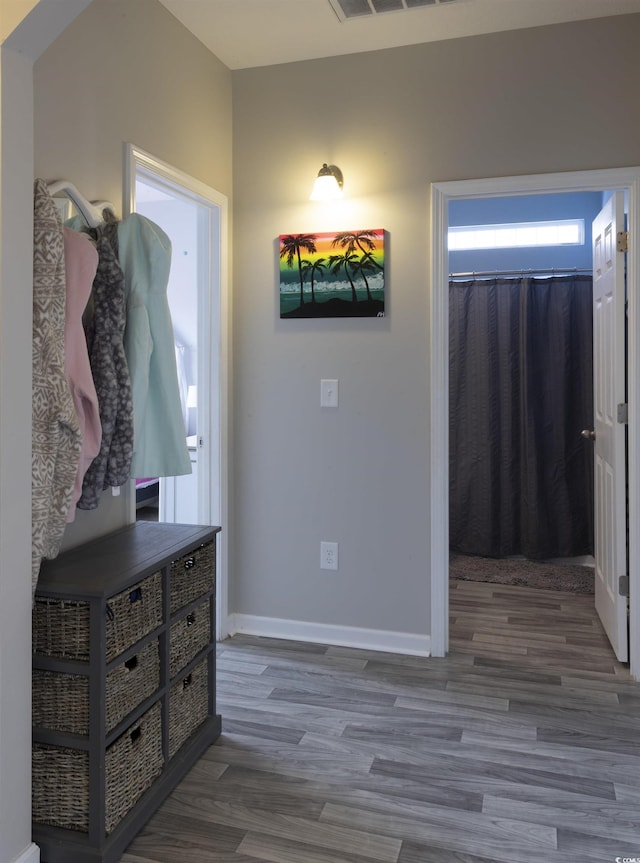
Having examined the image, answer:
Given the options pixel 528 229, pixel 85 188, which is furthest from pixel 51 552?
pixel 528 229

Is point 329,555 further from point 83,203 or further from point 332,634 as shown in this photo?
point 83,203

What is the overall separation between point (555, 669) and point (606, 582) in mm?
529

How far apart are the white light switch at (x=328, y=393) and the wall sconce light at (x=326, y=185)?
0.80 metres

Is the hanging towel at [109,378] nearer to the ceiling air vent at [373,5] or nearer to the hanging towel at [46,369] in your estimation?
the hanging towel at [46,369]

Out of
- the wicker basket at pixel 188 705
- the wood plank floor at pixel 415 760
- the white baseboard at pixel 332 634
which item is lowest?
the wood plank floor at pixel 415 760

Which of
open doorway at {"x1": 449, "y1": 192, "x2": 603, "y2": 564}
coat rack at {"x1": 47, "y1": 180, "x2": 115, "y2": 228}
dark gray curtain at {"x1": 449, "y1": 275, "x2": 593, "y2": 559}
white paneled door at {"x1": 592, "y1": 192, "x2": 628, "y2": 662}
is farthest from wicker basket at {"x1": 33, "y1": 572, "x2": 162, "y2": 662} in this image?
dark gray curtain at {"x1": 449, "y1": 275, "x2": 593, "y2": 559}

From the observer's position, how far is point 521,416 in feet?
15.1

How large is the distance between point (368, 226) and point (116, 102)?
117 cm

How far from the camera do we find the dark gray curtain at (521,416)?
452cm

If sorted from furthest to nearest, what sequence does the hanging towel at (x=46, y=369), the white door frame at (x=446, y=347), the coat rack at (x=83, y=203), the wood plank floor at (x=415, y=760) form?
the white door frame at (x=446, y=347)
the coat rack at (x=83, y=203)
the wood plank floor at (x=415, y=760)
the hanging towel at (x=46, y=369)

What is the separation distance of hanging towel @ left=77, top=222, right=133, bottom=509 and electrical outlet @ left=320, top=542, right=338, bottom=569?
1.28m

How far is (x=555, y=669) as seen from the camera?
2.94 metres

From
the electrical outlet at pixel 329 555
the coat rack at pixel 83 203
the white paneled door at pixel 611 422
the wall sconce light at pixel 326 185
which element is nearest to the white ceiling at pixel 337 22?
the wall sconce light at pixel 326 185

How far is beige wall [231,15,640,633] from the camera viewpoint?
2844 mm
